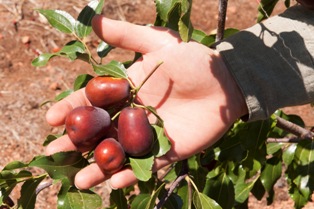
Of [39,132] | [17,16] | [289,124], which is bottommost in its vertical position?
Answer: [39,132]

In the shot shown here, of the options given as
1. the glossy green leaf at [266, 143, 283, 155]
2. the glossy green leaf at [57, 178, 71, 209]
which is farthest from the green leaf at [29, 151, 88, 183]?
the glossy green leaf at [266, 143, 283, 155]

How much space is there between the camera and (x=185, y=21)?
1.02 meters

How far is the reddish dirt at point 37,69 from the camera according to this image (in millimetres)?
3102

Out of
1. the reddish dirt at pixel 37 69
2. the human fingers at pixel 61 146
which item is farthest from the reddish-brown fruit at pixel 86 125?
the reddish dirt at pixel 37 69

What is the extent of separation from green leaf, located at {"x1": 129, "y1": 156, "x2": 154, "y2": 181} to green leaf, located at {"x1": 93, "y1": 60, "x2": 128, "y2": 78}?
0.73ft

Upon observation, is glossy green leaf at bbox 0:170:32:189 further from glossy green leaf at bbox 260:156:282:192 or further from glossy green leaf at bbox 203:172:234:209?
glossy green leaf at bbox 260:156:282:192

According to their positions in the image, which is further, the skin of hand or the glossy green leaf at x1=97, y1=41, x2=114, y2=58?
the glossy green leaf at x1=97, y1=41, x2=114, y2=58

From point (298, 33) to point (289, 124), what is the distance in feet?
0.95

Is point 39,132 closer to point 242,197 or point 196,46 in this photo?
→ point 242,197

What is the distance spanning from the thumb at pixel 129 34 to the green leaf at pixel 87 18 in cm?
3

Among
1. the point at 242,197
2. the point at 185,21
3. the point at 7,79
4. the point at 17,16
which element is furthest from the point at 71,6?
the point at 185,21

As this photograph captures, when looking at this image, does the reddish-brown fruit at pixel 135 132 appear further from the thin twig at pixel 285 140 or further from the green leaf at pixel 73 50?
the thin twig at pixel 285 140

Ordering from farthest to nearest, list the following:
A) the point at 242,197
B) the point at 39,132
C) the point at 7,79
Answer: the point at 7,79 → the point at 39,132 → the point at 242,197

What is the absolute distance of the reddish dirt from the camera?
310cm
